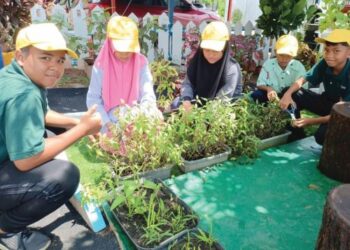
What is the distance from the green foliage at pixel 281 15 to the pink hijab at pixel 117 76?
3.25 metres

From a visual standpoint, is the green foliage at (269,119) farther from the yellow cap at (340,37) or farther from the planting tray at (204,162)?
the yellow cap at (340,37)

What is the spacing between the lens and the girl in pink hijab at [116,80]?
9.87 ft

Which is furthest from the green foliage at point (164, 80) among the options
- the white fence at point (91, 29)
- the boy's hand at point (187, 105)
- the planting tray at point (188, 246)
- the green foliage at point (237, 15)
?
the green foliage at point (237, 15)

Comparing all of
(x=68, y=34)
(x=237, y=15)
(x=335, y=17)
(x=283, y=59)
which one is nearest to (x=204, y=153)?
(x=283, y=59)

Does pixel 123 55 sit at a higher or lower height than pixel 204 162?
higher

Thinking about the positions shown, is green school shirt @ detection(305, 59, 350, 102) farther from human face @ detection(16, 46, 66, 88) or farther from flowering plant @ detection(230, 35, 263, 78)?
human face @ detection(16, 46, 66, 88)

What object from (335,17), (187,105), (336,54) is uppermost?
(335,17)

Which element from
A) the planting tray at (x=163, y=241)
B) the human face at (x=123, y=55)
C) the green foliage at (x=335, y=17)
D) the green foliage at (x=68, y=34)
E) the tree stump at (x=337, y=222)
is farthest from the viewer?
the green foliage at (x=68, y=34)

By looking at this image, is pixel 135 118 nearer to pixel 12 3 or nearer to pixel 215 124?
pixel 215 124

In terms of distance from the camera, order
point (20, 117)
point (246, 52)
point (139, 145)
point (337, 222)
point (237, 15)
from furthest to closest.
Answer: point (237, 15) → point (246, 52) → point (139, 145) → point (20, 117) → point (337, 222)

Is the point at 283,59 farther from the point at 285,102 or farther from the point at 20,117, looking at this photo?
the point at 20,117

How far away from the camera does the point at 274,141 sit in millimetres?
3432

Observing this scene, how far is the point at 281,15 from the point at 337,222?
15.1 feet

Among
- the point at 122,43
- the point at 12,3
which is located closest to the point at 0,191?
the point at 122,43
